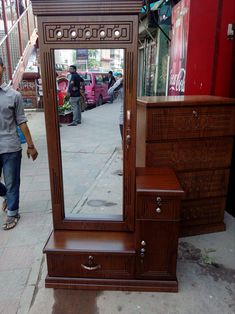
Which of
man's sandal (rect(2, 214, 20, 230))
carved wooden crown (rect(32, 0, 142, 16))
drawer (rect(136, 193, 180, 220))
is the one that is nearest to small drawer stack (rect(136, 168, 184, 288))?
drawer (rect(136, 193, 180, 220))

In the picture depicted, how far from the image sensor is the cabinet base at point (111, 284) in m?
2.36

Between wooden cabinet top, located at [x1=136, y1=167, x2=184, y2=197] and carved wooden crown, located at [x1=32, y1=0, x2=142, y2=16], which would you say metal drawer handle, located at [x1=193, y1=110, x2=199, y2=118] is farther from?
carved wooden crown, located at [x1=32, y1=0, x2=142, y2=16]

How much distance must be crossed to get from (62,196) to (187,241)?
57.2 inches

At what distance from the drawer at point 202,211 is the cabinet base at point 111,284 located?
889mm

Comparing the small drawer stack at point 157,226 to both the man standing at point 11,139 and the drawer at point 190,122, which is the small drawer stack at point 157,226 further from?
the man standing at point 11,139

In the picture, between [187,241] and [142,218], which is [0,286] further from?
[187,241]

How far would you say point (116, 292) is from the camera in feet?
7.78

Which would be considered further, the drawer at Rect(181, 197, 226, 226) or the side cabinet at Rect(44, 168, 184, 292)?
the drawer at Rect(181, 197, 226, 226)

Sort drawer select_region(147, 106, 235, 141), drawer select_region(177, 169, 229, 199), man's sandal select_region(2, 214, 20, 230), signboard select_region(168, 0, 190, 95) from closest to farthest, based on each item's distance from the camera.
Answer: drawer select_region(147, 106, 235, 141)
drawer select_region(177, 169, 229, 199)
man's sandal select_region(2, 214, 20, 230)
signboard select_region(168, 0, 190, 95)

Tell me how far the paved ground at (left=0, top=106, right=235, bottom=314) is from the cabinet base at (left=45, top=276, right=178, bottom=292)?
4cm

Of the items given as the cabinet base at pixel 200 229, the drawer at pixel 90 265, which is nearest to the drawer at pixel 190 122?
the cabinet base at pixel 200 229

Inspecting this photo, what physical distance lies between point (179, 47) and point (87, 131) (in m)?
2.50

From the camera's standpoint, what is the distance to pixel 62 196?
2551mm

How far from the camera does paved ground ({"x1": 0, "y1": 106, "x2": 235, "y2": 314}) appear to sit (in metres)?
2.21
